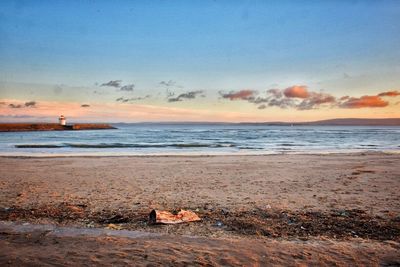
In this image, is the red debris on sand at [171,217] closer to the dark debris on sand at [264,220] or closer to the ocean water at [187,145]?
the dark debris on sand at [264,220]

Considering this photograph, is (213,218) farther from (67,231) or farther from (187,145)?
(187,145)

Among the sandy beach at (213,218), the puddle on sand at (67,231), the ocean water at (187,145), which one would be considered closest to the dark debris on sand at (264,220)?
the sandy beach at (213,218)

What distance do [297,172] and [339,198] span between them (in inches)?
192

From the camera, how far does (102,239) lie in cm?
493

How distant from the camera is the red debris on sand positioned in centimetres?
579

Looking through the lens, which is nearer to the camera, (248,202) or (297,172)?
(248,202)

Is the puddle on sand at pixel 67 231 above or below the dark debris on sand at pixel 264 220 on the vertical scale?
above

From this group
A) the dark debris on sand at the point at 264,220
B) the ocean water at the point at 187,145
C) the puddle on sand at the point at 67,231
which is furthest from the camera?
the ocean water at the point at 187,145

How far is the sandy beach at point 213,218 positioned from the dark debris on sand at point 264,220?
19 millimetres

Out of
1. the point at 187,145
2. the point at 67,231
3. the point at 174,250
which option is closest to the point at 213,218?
the point at 174,250

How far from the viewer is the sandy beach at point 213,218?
14.3 feet

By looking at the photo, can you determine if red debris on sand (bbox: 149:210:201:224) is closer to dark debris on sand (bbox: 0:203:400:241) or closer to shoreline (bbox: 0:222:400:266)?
dark debris on sand (bbox: 0:203:400:241)

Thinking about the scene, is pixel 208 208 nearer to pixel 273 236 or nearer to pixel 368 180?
pixel 273 236

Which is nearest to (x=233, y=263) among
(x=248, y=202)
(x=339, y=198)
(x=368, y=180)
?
(x=248, y=202)
